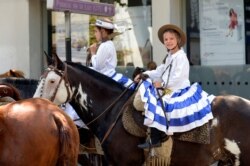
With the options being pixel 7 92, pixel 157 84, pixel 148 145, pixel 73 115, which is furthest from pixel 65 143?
pixel 73 115

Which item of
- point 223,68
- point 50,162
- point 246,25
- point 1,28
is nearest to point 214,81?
point 223,68

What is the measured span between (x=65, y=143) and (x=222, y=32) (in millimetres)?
6988

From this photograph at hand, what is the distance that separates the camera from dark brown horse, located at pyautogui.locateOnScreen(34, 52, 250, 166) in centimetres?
610

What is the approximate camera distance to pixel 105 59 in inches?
282

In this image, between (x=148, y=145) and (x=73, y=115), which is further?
(x=73, y=115)

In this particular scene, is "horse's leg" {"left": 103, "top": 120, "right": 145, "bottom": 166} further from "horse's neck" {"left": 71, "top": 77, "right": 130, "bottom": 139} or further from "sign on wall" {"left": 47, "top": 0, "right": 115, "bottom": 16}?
"sign on wall" {"left": 47, "top": 0, "right": 115, "bottom": 16}

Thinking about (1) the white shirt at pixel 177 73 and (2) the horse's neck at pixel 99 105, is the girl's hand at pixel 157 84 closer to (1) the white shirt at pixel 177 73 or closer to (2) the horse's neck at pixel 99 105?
(1) the white shirt at pixel 177 73

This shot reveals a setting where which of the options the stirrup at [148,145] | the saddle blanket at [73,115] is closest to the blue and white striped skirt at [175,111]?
the stirrup at [148,145]

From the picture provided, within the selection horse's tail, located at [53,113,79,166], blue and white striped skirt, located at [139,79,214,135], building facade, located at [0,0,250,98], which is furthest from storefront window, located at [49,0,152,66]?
horse's tail, located at [53,113,79,166]

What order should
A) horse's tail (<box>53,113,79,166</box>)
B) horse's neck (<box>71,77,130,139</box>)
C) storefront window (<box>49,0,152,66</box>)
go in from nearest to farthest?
horse's tail (<box>53,113,79,166</box>)
horse's neck (<box>71,77,130,139</box>)
storefront window (<box>49,0,152,66</box>)

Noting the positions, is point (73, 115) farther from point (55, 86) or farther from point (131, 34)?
point (131, 34)

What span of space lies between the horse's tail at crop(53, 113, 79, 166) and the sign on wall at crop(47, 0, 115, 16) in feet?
9.87

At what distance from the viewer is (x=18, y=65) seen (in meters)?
12.4

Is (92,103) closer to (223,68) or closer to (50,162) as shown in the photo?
(50,162)
